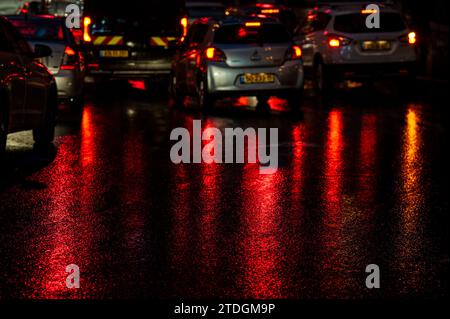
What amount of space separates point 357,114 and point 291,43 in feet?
6.26

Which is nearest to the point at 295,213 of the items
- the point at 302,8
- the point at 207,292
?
the point at 207,292

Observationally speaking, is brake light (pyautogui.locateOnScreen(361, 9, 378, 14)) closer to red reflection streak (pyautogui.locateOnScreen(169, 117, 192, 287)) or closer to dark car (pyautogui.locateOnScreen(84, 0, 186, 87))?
dark car (pyautogui.locateOnScreen(84, 0, 186, 87))

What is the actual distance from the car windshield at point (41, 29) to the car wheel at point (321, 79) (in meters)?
6.41

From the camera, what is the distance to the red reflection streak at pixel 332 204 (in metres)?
8.08

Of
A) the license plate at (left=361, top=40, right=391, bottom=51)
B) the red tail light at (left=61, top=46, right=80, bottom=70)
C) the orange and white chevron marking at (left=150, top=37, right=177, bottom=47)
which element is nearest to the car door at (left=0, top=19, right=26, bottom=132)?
the red tail light at (left=61, top=46, right=80, bottom=70)

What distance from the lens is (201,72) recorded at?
21.1 meters

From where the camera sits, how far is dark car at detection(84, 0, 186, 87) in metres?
25.1

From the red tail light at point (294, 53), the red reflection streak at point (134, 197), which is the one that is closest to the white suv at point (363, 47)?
the red tail light at point (294, 53)

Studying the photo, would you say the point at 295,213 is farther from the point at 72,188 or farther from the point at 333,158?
the point at 333,158

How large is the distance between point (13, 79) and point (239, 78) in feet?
24.0

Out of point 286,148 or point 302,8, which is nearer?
point 286,148

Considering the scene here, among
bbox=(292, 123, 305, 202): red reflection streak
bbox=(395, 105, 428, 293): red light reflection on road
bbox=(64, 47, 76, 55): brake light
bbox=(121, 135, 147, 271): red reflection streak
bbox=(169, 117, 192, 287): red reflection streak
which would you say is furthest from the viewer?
bbox=(64, 47, 76, 55): brake light

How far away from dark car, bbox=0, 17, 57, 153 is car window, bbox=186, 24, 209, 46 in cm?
618

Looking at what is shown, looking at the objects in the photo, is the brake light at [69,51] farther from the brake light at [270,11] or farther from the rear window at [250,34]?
the brake light at [270,11]
